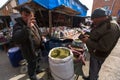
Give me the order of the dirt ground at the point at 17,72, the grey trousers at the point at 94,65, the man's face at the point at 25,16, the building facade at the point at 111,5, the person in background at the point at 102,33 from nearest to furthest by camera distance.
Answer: the person in background at the point at 102,33
the man's face at the point at 25,16
the grey trousers at the point at 94,65
the dirt ground at the point at 17,72
the building facade at the point at 111,5

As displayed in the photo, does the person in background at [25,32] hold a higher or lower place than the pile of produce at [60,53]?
higher

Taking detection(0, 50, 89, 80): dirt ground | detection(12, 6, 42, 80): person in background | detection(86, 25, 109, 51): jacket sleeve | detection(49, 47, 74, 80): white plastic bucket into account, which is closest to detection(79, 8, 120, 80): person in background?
detection(86, 25, 109, 51): jacket sleeve

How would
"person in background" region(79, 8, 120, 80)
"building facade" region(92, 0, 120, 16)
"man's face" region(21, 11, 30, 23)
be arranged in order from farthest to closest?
"building facade" region(92, 0, 120, 16)
"man's face" region(21, 11, 30, 23)
"person in background" region(79, 8, 120, 80)

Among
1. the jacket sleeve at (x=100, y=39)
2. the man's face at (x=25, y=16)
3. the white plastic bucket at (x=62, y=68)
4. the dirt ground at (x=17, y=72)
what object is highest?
the man's face at (x=25, y=16)

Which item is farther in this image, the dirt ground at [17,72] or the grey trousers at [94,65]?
the dirt ground at [17,72]

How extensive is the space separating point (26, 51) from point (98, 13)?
5.09ft

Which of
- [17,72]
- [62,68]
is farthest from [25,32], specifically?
[17,72]

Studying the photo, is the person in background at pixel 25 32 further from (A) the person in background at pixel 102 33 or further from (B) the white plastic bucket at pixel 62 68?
(A) the person in background at pixel 102 33

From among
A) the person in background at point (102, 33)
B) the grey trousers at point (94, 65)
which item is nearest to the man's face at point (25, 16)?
the person in background at point (102, 33)

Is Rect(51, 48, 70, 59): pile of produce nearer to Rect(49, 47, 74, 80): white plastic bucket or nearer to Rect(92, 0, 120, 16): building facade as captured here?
Rect(49, 47, 74, 80): white plastic bucket

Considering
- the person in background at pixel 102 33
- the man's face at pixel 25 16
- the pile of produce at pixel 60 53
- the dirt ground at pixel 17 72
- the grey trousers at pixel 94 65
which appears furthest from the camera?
the dirt ground at pixel 17 72

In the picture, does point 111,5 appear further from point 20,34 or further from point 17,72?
point 20,34

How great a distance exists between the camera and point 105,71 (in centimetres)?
321

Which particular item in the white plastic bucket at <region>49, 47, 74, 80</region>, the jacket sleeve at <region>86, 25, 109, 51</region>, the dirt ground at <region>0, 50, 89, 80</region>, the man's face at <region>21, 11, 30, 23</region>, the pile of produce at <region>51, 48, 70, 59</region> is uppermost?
the man's face at <region>21, 11, 30, 23</region>
